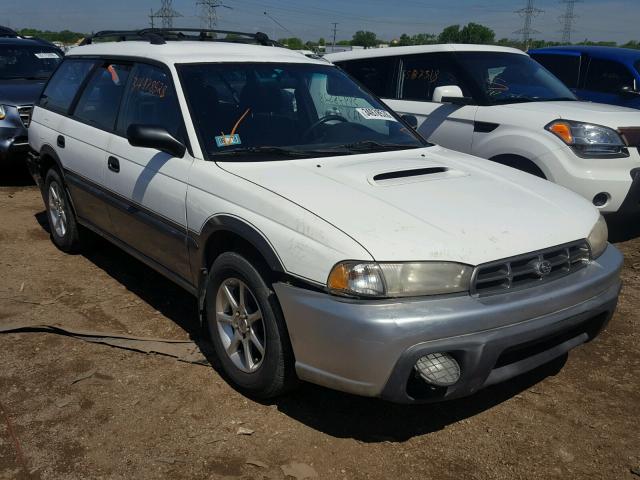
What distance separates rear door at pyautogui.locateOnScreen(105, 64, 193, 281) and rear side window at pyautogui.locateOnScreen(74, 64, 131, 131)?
0.46 feet

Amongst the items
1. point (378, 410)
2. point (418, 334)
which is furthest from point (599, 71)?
point (418, 334)

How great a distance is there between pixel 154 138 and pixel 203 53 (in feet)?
2.79

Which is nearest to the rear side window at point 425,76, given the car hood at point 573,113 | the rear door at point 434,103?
the rear door at point 434,103

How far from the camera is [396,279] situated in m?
2.54

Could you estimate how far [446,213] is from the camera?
113 inches

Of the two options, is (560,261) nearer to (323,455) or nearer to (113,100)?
(323,455)

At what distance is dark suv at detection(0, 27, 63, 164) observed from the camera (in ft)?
25.3

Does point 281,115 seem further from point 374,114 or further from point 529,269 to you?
point 529,269

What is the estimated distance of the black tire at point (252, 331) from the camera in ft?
9.39

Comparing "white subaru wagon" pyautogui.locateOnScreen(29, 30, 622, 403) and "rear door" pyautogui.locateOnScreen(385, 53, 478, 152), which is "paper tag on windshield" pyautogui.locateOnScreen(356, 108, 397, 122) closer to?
"white subaru wagon" pyautogui.locateOnScreen(29, 30, 622, 403)

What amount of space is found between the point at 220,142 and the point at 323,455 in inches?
68.1

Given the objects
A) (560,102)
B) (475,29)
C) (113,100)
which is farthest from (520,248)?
(475,29)

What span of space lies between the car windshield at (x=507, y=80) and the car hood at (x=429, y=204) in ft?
8.40

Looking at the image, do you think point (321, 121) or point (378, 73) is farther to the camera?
point (378, 73)
